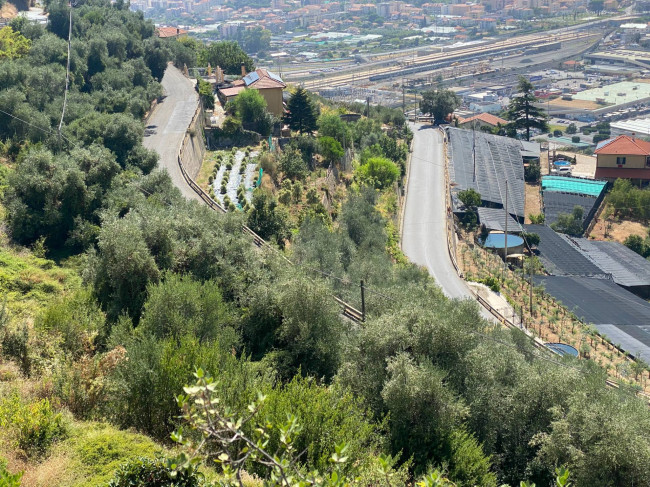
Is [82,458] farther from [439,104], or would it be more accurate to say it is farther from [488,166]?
[439,104]

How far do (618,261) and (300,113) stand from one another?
2042 centimetres

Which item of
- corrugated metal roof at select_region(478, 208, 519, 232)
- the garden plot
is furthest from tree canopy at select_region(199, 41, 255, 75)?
corrugated metal roof at select_region(478, 208, 519, 232)

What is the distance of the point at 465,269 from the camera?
32.7m

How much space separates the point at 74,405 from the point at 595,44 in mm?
156427

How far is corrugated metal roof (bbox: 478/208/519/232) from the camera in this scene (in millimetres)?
38656

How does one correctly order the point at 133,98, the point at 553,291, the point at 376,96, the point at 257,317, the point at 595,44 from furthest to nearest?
the point at 595,44 < the point at 376,96 < the point at 133,98 < the point at 553,291 < the point at 257,317

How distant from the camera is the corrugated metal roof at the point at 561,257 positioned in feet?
115

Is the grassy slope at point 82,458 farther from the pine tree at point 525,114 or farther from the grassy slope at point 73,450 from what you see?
the pine tree at point 525,114

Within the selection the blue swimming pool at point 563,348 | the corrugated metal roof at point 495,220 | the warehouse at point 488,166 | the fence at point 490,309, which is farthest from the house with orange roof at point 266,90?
the blue swimming pool at point 563,348

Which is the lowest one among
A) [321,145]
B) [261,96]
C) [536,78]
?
[536,78]

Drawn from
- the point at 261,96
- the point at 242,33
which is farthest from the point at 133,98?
the point at 242,33

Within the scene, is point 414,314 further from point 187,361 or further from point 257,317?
point 187,361

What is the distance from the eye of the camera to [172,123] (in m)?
36.6

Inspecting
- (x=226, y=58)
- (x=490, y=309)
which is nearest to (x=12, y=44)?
(x=226, y=58)
